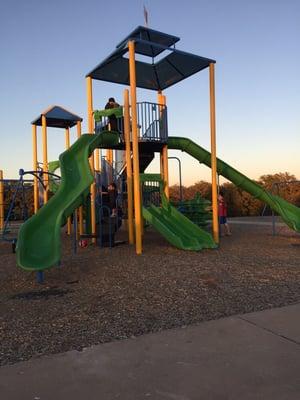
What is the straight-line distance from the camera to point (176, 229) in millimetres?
12070

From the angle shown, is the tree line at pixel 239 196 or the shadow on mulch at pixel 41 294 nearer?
the shadow on mulch at pixel 41 294

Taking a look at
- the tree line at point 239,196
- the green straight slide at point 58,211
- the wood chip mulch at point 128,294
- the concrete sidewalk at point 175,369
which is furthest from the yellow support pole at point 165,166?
the tree line at point 239,196

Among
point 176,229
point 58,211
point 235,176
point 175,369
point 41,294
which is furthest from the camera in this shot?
point 235,176

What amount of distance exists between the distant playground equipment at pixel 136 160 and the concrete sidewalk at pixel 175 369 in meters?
4.16

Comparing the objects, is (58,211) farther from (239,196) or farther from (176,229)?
(239,196)

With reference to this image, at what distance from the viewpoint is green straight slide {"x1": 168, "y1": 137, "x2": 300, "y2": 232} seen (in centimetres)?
1445

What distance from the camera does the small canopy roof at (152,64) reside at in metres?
11.8

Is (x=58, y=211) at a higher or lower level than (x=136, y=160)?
lower

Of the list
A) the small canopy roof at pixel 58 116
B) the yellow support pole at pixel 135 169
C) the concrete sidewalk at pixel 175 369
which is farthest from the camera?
the small canopy roof at pixel 58 116

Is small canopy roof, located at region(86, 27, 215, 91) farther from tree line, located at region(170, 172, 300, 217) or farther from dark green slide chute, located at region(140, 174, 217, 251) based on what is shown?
tree line, located at region(170, 172, 300, 217)

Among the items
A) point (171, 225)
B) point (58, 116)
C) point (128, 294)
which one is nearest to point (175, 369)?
point (128, 294)

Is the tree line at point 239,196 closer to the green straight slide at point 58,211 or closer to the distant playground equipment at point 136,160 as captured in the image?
the distant playground equipment at point 136,160

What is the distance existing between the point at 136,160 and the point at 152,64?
5.08 metres

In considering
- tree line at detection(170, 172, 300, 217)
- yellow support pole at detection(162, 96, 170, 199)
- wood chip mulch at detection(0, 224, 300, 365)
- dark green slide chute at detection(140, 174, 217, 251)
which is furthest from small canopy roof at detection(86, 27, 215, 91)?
tree line at detection(170, 172, 300, 217)
